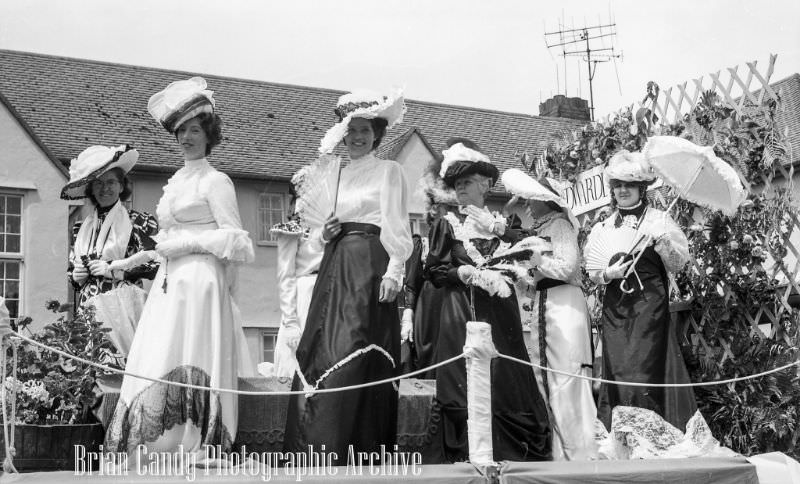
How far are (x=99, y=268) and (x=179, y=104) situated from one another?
1250 millimetres

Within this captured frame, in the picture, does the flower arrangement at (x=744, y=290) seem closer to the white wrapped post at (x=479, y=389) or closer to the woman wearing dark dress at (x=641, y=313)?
the woman wearing dark dress at (x=641, y=313)

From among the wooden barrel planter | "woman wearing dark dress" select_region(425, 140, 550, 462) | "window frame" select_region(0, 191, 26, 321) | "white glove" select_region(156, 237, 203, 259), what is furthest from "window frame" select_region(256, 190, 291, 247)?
the wooden barrel planter

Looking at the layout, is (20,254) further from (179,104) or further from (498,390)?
(498,390)

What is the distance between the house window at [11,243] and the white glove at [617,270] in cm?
1580

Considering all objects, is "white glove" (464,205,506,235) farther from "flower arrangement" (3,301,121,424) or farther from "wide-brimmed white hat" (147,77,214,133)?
"flower arrangement" (3,301,121,424)

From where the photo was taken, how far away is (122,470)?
5.59 meters

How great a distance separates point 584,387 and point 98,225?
10.5 ft

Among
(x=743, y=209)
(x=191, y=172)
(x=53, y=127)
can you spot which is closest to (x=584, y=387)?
(x=743, y=209)

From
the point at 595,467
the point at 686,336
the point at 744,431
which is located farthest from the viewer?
the point at 686,336

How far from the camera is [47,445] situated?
5969 millimetres

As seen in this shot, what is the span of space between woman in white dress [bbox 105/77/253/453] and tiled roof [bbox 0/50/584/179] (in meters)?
15.5

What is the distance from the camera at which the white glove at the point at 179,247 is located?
20.0 ft

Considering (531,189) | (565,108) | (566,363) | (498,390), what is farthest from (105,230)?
(565,108)

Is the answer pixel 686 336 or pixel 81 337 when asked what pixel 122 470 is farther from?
pixel 686 336
